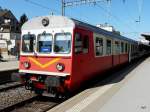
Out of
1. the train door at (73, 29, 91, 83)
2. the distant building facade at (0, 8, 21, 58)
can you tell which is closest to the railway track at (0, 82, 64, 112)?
the train door at (73, 29, 91, 83)

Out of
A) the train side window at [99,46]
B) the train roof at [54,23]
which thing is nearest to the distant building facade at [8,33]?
the train side window at [99,46]

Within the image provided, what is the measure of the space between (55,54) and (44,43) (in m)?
0.67

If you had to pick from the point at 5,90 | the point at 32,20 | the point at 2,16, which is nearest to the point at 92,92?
the point at 32,20

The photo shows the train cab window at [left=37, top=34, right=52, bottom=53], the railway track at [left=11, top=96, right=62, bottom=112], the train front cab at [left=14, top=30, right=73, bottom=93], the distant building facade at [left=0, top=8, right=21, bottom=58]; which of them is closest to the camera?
the railway track at [left=11, top=96, right=62, bottom=112]

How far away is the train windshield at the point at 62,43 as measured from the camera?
1014 cm

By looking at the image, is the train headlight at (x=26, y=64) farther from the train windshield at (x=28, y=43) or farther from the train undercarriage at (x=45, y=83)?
the train windshield at (x=28, y=43)

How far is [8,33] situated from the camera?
250 ft

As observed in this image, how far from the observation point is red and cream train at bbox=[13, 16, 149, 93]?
32.9 feet

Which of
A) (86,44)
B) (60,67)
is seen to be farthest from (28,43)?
(86,44)

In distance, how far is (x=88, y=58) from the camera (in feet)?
37.7

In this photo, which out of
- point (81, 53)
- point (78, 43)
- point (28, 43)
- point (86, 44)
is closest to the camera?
point (78, 43)

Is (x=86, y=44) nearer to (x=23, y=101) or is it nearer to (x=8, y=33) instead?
(x=23, y=101)

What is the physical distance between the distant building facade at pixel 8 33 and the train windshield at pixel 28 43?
4414cm

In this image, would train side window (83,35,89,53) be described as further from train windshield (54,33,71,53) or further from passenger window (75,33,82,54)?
train windshield (54,33,71,53)
